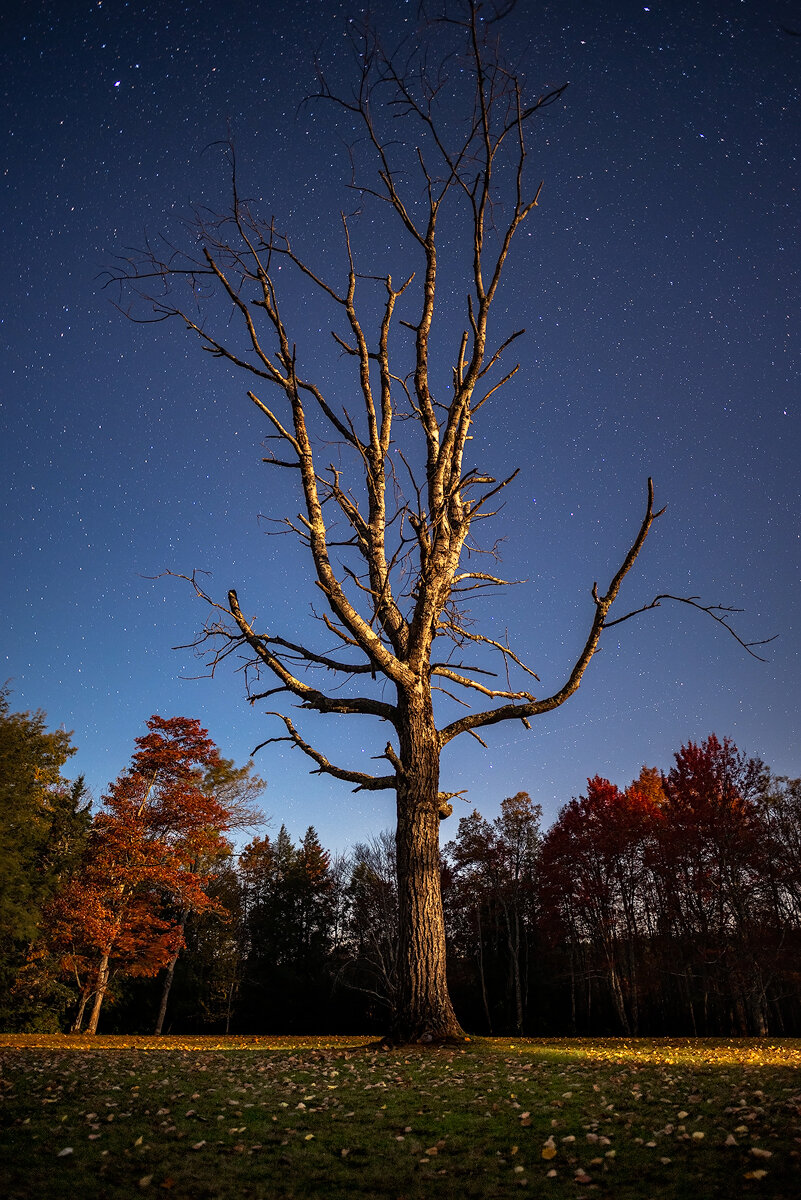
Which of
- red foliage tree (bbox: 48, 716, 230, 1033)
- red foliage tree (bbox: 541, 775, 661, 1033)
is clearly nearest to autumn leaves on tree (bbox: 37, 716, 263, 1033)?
red foliage tree (bbox: 48, 716, 230, 1033)

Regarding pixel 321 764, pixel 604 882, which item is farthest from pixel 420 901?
pixel 604 882

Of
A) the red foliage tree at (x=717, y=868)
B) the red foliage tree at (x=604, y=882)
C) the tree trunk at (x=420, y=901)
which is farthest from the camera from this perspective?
the red foliage tree at (x=604, y=882)

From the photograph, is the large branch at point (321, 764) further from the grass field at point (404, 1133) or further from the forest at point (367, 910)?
the forest at point (367, 910)

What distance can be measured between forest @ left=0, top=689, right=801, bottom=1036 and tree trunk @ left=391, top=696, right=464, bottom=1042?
1723 cm

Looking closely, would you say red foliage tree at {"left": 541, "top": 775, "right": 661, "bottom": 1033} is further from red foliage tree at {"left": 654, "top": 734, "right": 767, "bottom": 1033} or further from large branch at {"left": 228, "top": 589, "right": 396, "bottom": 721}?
large branch at {"left": 228, "top": 589, "right": 396, "bottom": 721}

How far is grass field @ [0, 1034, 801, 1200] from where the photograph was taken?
2.94 m

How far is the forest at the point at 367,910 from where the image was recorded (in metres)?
21.8

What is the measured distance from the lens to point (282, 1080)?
5320 millimetres

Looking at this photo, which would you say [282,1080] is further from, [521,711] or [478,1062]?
[521,711]

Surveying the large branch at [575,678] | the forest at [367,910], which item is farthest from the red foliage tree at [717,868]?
the large branch at [575,678]

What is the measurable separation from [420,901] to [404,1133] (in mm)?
3947

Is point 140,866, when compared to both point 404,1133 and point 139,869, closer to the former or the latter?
point 139,869

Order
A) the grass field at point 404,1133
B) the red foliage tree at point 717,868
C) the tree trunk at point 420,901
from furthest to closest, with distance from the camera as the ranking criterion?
the red foliage tree at point 717,868 < the tree trunk at point 420,901 < the grass field at point 404,1133

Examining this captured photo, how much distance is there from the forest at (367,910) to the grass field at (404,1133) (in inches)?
730
